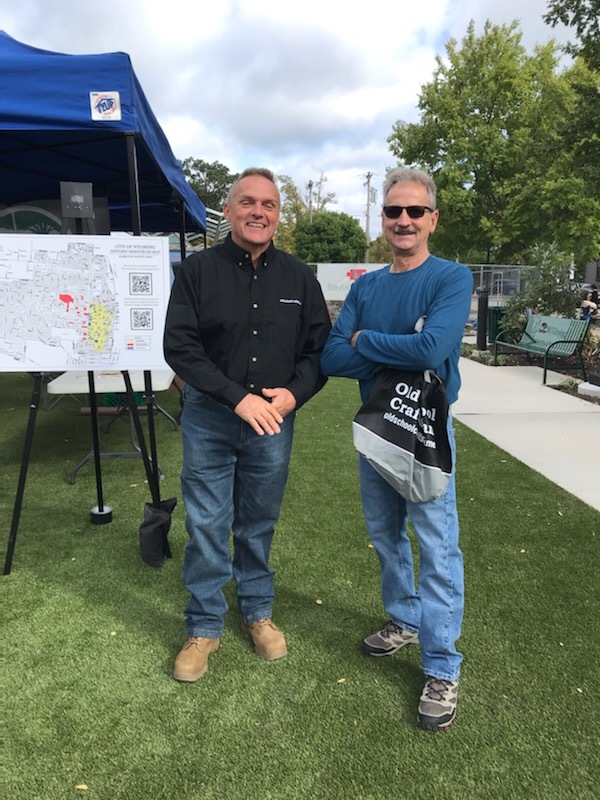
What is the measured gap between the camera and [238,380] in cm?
213

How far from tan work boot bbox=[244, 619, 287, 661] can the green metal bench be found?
261 inches

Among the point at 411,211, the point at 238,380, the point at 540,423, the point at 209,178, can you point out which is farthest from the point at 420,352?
the point at 209,178

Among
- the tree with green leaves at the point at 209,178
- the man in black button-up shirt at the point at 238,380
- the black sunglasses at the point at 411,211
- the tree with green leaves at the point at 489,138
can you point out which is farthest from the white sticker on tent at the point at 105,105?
the tree with green leaves at the point at 209,178

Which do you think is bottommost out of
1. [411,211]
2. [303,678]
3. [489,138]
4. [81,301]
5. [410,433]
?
[303,678]

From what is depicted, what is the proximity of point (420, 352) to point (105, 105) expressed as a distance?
6.29ft

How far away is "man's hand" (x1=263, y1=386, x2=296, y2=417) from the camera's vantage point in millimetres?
2078

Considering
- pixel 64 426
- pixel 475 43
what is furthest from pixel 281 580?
pixel 475 43

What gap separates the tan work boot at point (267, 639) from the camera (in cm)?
238

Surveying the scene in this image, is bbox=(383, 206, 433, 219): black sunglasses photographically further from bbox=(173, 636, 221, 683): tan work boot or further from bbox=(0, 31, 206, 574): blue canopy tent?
bbox=(173, 636, 221, 683): tan work boot

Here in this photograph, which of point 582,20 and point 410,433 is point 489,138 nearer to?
point 582,20

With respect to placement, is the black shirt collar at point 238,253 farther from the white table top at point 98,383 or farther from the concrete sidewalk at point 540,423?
the concrete sidewalk at point 540,423

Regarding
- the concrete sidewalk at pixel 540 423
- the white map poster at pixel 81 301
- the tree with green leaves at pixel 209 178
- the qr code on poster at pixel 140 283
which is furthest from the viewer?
the tree with green leaves at pixel 209 178

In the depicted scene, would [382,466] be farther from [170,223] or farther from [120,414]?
[170,223]

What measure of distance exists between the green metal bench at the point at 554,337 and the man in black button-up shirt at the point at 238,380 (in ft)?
21.8
